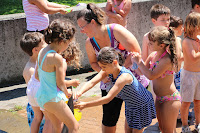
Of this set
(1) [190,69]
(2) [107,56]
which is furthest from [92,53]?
(1) [190,69]

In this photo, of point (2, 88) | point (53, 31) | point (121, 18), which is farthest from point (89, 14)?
point (2, 88)

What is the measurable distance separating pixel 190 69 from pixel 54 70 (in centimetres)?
208

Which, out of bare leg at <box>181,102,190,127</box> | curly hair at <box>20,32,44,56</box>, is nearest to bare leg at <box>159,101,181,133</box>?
bare leg at <box>181,102,190,127</box>

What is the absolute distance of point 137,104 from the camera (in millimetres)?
3395

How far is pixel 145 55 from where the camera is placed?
423 centimetres

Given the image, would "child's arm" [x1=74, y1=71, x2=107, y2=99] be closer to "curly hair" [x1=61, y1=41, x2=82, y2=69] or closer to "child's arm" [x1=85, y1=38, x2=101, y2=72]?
"child's arm" [x1=85, y1=38, x2=101, y2=72]

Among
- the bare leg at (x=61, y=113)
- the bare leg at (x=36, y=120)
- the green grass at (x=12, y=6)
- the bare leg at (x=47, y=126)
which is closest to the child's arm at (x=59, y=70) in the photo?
the bare leg at (x=61, y=113)

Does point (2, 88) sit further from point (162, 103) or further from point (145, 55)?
point (162, 103)

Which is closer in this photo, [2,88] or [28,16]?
[28,16]

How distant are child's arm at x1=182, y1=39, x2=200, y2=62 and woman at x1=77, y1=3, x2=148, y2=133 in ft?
2.99

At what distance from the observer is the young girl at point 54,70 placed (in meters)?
3.22

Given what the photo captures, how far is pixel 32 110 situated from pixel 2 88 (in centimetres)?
265

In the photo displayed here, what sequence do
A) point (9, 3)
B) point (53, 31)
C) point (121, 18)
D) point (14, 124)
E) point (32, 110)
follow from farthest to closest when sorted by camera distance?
point (9, 3) < point (121, 18) < point (14, 124) < point (32, 110) < point (53, 31)

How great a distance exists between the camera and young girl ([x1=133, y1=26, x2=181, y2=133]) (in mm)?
3451
